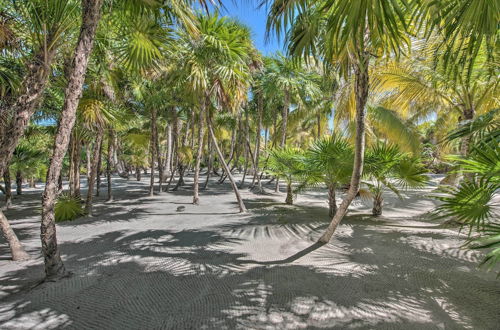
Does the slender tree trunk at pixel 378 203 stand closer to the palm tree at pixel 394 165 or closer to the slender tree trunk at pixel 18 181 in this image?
the palm tree at pixel 394 165

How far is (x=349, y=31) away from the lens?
1.95 metres

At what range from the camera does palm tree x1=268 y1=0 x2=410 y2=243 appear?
5.98 feet

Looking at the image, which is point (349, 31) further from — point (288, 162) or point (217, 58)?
point (217, 58)

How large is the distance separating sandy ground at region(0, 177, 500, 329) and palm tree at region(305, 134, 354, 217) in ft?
4.40

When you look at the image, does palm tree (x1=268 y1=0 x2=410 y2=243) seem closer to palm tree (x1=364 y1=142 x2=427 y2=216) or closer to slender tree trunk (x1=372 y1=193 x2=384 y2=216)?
palm tree (x1=364 y1=142 x2=427 y2=216)

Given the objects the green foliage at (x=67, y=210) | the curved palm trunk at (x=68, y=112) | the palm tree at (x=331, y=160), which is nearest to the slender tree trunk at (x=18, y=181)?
the green foliage at (x=67, y=210)

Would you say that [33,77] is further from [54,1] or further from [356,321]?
[356,321]

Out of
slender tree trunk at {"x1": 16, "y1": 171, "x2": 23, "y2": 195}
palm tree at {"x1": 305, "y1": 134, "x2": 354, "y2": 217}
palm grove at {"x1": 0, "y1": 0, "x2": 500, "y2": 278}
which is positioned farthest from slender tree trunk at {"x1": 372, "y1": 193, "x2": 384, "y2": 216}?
slender tree trunk at {"x1": 16, "y1": 171, "x2": 23, "y2": 195}

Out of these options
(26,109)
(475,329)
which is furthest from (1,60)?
(475,329)

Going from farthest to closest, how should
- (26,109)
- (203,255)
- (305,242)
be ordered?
1. (305,242)
2. (203,255)
3. (26,109)

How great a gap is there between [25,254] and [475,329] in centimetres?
638

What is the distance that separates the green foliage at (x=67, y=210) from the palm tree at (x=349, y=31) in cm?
717

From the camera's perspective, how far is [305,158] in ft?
21.2

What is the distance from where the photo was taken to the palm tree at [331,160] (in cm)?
573
